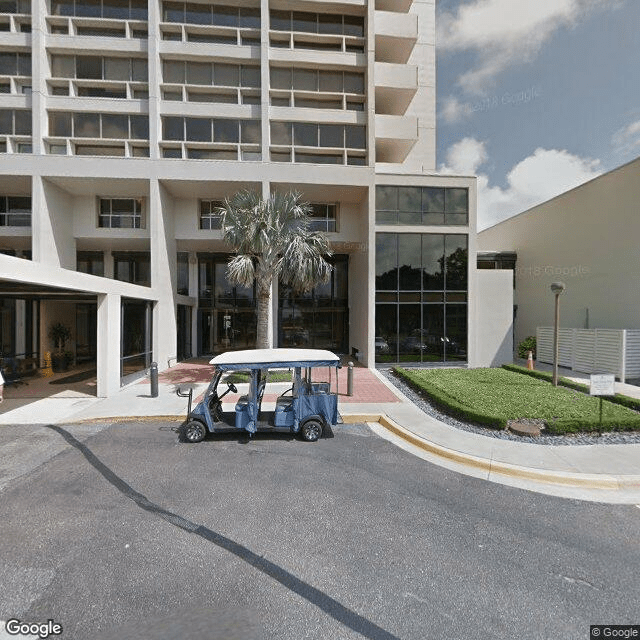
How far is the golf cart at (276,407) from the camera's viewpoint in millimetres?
6812

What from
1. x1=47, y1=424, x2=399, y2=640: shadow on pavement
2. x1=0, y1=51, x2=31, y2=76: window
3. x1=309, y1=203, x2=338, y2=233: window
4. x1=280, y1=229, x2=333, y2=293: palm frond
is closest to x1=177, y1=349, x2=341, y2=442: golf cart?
x1=47, y1=424, x2=399, y2=640: shadow on pavement

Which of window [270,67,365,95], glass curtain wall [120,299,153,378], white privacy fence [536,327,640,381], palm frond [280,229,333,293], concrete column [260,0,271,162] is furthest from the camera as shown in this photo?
window [270,67,365,95]

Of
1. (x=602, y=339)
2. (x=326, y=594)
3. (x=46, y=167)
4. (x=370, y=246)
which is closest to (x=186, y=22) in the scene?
(x=46, y=167)

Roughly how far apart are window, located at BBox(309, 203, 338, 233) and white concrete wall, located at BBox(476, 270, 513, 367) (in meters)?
8.34

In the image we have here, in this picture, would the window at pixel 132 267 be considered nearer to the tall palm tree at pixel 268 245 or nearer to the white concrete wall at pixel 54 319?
the white concrete wall at pixel 54 319

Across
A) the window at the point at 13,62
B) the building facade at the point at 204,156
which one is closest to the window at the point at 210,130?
the building facade at the point at 204,156

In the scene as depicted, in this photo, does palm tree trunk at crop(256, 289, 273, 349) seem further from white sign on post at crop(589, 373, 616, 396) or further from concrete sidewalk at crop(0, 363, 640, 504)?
white sign on post at crop(589, 373, 616, 396)

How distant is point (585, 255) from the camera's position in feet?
55.3

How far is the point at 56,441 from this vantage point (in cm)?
720

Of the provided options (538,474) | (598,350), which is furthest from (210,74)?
(598,350)

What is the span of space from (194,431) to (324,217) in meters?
15.0

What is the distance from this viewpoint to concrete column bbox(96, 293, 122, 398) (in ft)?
35.8

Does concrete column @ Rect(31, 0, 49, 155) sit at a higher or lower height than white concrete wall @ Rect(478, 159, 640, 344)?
higher

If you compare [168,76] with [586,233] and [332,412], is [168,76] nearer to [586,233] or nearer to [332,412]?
[332,412]
